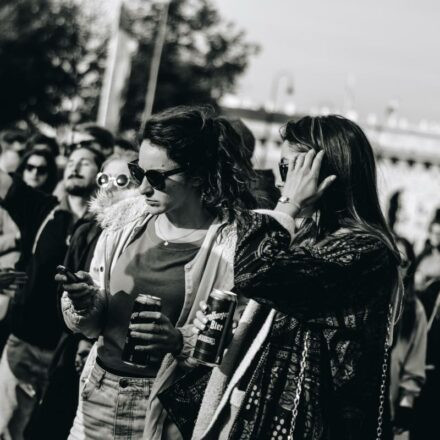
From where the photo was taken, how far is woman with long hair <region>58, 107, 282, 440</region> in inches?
128

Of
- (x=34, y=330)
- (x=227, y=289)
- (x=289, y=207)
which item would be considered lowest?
(x=34, y=330)

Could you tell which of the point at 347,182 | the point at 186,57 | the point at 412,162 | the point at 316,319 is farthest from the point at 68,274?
the point at 412,162

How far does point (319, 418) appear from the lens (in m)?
2.62

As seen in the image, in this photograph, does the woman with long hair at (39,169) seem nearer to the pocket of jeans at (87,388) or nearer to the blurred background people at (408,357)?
the blurred background people at (408,357)

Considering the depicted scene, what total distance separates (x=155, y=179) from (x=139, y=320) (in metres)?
0.66

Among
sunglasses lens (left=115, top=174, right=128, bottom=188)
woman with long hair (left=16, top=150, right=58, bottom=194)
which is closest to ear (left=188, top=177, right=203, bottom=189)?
sunglasses lens (left=115, top=174, right=128, bottom=188)

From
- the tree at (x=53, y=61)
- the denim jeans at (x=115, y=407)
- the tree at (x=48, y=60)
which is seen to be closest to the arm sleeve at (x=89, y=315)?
the denim jeans at (x=115, y=407)

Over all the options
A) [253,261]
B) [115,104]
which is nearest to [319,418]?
[253,261]

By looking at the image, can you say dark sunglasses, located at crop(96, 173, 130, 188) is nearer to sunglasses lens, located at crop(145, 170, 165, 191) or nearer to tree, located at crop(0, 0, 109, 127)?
sunglasses lens, located at crop(145, 170, 165, 191)

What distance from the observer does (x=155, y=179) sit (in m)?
3.31

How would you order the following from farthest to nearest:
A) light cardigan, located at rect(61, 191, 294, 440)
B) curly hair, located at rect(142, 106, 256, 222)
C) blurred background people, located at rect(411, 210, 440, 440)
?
blurred background people, located at rect(411, 210, 440, 440)
curly hair, located at rect(142, 106, 256, 222)
light cardigan, located at rect(61, 191, 294, 440)

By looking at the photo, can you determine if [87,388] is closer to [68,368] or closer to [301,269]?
[301,269]

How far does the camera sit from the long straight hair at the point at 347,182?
2.80 metres

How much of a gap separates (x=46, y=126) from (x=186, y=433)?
37239 mm
